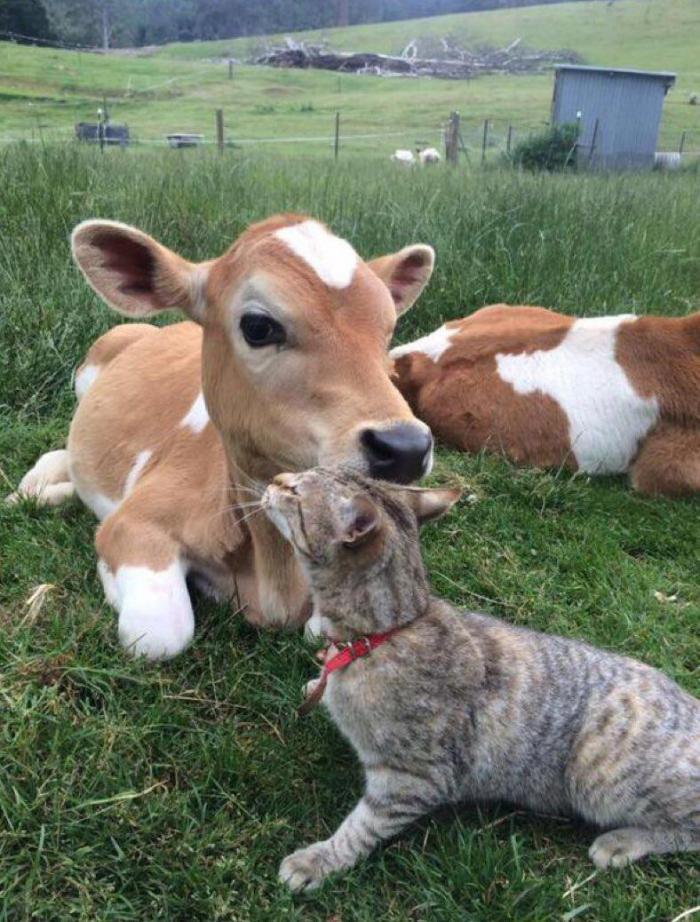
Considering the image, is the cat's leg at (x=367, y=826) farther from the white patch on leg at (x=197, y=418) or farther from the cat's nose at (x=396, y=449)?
the white patch on leg at (x=197, y=418)

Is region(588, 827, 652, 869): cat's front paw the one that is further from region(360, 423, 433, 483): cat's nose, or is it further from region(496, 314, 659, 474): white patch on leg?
region(496, 314, 659, 474): white patch on leg

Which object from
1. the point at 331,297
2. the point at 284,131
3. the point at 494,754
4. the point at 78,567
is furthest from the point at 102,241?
the point at 284,131

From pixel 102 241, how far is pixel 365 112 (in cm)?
5022

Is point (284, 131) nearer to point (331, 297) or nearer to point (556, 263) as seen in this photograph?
point (556, 263)

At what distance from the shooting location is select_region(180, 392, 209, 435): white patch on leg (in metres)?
3.83

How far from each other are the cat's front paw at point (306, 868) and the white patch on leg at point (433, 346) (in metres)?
3.70

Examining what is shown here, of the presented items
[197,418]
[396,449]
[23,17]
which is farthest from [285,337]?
[23,17]

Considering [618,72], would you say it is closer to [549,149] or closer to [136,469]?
Answer: [549,149]

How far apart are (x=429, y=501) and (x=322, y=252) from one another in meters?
0.94

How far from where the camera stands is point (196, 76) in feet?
214

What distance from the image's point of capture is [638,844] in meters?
2.51

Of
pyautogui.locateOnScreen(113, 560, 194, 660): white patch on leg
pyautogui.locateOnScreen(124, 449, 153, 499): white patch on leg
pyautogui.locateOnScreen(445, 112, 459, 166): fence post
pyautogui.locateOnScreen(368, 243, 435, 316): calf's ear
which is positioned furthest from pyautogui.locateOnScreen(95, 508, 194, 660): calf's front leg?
pyautogui.locateOnScreen(445, 112, 459, 166): fence post

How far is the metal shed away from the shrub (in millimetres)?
15491

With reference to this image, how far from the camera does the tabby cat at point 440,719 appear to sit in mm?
2461
